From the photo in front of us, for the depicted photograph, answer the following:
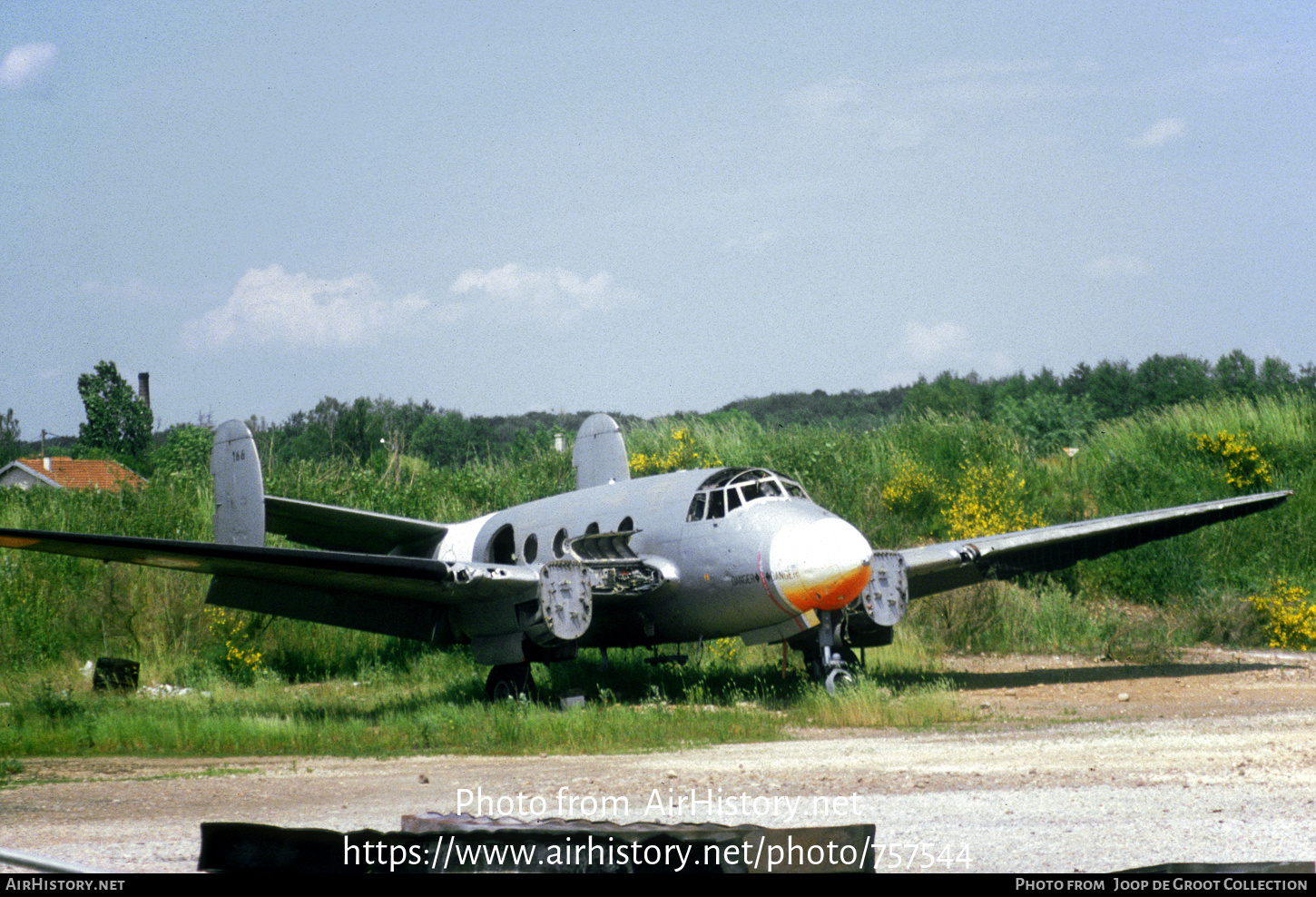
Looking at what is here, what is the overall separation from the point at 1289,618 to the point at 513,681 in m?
13.3

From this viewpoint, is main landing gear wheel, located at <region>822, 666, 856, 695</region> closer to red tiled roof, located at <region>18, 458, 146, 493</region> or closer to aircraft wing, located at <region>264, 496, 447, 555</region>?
aircraft wing, located at <region>264, 496, 447, 555</region>

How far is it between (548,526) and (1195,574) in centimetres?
1349

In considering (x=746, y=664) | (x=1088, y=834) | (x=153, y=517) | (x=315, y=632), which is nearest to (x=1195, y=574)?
(x=746, y=664)

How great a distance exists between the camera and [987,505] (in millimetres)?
24125

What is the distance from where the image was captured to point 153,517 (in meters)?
24.5

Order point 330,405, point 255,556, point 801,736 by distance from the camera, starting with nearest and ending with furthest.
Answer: point 801,736 → point 255,556 → point 330,405

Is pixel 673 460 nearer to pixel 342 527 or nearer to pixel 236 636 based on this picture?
pixel 236 636

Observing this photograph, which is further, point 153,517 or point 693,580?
point 153,517

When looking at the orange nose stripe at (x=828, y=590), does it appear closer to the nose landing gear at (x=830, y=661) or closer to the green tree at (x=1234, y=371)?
the nose landing gear at (x=830, y=661)

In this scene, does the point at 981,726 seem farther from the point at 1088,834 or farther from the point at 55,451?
the point at 55,451

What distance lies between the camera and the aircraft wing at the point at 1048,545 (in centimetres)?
1606

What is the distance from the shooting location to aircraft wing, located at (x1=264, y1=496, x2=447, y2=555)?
16.6 meters

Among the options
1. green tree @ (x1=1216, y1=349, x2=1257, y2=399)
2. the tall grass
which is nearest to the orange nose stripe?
the tall grass

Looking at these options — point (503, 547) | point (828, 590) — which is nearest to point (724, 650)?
point (503, 547)
